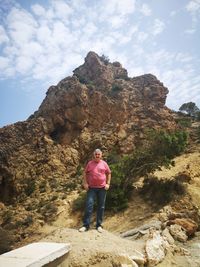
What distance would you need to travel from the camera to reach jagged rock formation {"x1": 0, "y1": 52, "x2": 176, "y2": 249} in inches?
1135

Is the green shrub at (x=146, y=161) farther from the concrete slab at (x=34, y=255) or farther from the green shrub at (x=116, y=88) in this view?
the concrete slab at (x=34, y=255)

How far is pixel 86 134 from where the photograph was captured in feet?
108

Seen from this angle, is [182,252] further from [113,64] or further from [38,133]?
[113,64]

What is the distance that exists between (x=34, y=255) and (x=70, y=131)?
29.3 metres

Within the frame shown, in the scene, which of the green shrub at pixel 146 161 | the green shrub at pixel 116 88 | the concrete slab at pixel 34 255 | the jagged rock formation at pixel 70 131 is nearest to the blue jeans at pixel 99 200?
the concrete slab at pixel 34 255

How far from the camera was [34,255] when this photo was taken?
417 cm

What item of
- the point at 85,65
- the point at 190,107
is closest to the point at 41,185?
the point at 85,65

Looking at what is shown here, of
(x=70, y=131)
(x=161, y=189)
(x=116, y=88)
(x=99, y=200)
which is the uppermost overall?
(x=116, y=88)

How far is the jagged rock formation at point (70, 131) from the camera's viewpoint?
2883cm

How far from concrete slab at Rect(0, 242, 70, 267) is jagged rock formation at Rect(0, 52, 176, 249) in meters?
21.2

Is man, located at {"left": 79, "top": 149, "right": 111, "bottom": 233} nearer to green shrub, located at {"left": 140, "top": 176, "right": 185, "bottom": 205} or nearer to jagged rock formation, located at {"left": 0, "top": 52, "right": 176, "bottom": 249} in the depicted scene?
green shrub, located at {"left": 140, "top": 176, "right": 185, "bottom": 205}

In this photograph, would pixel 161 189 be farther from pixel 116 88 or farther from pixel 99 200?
pixel 116 88

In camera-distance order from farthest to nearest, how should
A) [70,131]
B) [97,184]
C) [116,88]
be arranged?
[116,88], [70,131], [97,184]

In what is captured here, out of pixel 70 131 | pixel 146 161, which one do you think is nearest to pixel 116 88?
pixel 70 131
